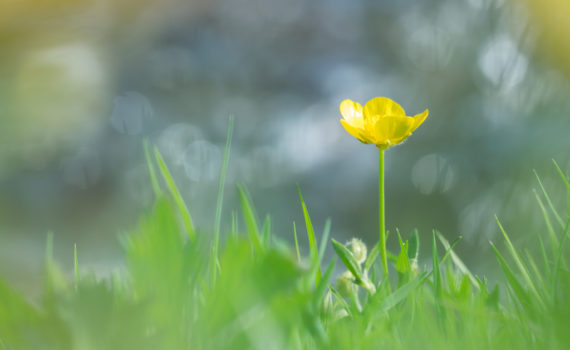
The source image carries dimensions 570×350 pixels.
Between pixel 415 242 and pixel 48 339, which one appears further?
pixel 415 242

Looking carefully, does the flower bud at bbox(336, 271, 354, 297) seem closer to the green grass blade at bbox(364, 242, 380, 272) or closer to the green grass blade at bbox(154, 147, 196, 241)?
the green grass blade at bbox(364, 242, 380, 272)

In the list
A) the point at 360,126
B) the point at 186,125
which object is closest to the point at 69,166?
the point at 186,125

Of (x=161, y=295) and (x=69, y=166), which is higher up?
(x=161, y=295)

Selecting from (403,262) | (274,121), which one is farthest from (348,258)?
(274,121)

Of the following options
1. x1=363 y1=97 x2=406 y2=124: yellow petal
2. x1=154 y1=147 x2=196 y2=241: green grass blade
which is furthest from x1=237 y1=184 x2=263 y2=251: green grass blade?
x1=363 y1=97 x2=406 y2=124: yellow petal

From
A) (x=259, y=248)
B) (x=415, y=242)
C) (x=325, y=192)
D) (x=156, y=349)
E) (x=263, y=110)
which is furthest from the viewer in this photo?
(x=263, y=110)

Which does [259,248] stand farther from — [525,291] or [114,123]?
[114,123]

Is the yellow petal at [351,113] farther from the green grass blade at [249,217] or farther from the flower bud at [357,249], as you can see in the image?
the green grass blade at [249,217]
